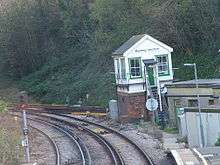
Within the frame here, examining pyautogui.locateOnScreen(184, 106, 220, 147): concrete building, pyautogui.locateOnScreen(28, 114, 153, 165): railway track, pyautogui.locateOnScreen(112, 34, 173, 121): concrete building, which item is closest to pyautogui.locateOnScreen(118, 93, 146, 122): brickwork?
pyautogui.locateOnScreen(112, 34, 173, 121): concrete building

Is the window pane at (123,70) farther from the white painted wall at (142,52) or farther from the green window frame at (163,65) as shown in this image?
the green window frame at (163,65)

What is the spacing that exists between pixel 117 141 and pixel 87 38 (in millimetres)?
34027

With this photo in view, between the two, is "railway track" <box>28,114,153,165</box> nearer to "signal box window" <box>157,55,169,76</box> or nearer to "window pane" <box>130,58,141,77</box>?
"window pane" <box>130,58,141,77</box>

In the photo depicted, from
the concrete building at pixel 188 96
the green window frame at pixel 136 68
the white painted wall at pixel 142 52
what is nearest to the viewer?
the concrete building at pixel 188 96

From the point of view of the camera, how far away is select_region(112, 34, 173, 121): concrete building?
38031mm

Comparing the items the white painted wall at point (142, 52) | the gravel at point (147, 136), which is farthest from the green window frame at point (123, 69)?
the gravel at point (147, 136)

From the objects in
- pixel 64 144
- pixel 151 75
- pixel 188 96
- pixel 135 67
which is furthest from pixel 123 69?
pixel 64 144

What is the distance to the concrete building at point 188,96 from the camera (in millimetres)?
31375

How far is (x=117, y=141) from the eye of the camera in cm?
3114

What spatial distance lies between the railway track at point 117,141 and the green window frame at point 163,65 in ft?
19.1

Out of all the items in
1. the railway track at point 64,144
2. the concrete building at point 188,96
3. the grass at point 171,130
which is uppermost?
the concrete building at point 188,96

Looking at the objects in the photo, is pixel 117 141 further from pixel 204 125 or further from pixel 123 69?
pixel 123 69

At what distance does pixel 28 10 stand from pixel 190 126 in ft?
157

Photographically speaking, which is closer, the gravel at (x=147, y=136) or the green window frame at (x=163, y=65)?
the gravel at (x=147, y=136)
